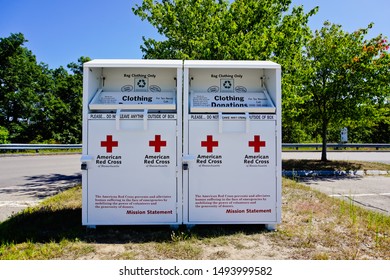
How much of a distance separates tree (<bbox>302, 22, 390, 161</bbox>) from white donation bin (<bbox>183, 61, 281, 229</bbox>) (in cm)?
691

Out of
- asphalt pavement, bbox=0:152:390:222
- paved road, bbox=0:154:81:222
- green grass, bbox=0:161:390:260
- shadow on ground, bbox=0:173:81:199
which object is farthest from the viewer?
shadow on ground, bbox=0:173:81:199

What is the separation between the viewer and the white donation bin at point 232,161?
391 centimetres

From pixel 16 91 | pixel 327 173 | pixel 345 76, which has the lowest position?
pixel 327 173

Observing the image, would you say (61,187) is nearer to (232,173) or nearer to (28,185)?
(28,185)

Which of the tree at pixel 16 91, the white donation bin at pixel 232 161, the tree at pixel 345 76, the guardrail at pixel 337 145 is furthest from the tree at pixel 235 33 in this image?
the tree at pixel 16 91

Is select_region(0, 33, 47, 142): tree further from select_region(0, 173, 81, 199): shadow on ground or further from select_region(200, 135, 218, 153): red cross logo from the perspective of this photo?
select_region(200, 135, 218, 153): red cross logo

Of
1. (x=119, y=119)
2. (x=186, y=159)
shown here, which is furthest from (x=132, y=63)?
(x=186, y=159)

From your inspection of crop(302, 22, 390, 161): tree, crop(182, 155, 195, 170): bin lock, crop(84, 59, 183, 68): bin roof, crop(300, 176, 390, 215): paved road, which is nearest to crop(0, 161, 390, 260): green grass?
crop(182, 155, 195, 170): bin lock

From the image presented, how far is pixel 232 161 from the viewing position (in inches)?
155

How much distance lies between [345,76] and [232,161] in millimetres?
8942

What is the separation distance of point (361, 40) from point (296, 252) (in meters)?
10.7

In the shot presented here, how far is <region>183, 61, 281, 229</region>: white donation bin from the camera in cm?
391

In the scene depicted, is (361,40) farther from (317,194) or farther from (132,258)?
(132,258)

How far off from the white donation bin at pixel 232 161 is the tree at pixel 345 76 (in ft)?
22.7
